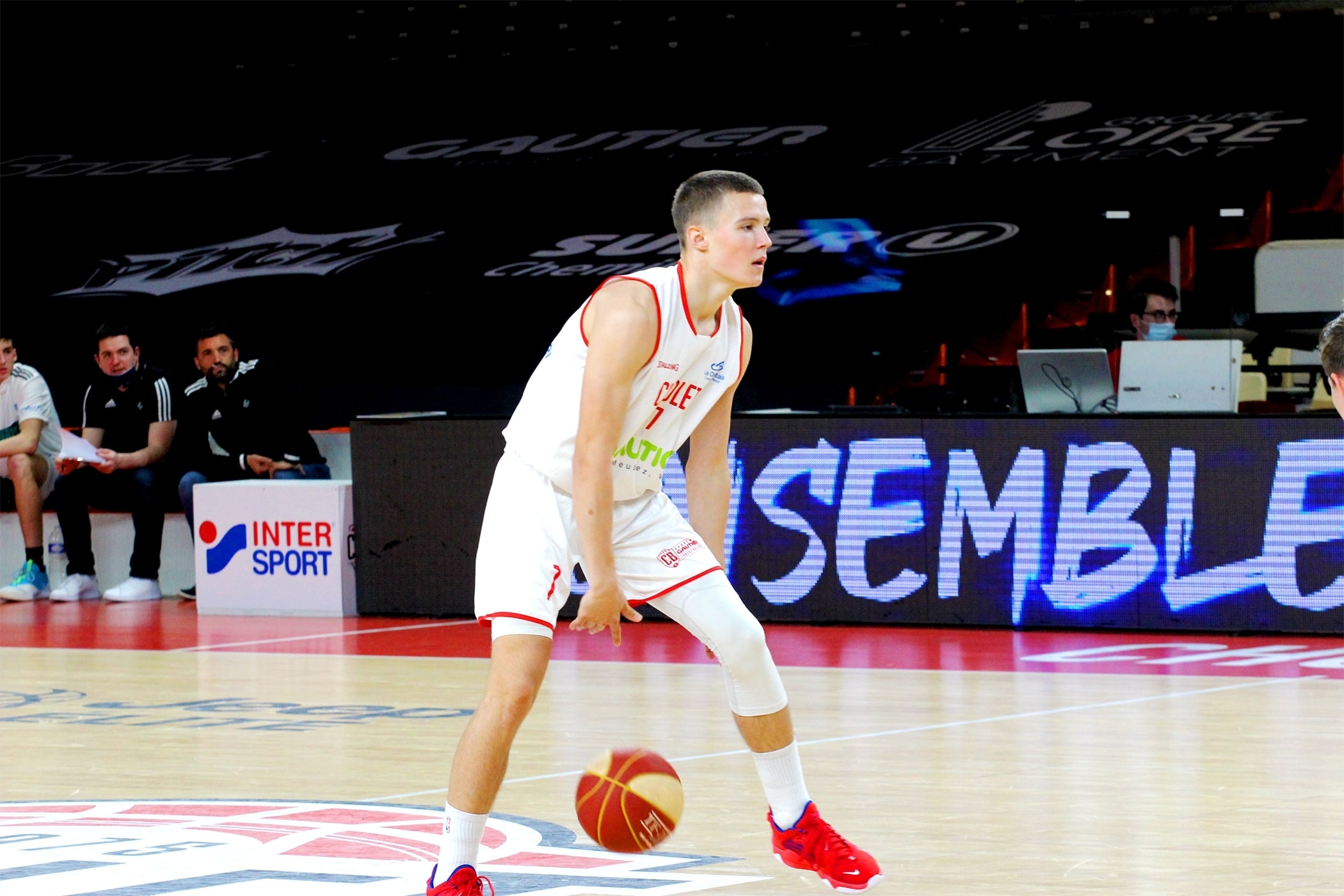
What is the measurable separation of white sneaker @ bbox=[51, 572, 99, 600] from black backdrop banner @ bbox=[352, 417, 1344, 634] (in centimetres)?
317

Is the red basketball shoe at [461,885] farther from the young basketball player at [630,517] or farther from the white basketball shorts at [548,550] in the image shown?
the white basketball shorts at [548,550]

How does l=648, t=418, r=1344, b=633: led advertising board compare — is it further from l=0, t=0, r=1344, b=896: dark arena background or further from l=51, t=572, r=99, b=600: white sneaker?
l=51, t=572, r=99, b=600: white sneaker

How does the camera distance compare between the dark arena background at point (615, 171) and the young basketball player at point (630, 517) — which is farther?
the dark arena background at point (615, 171)

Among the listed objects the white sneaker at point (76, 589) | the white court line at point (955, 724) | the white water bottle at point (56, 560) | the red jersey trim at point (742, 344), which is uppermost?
the red jersey trim at point (742, 344)

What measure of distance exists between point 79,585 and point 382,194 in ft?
19.4

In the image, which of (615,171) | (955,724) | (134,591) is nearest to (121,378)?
(134,591)

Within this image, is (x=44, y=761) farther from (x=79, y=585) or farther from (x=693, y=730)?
(x=79, y=585)

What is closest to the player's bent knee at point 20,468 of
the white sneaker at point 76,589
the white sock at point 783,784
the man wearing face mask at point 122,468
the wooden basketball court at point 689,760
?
the man wearing face mask at point 122,468

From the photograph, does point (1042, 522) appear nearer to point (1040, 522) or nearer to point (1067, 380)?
point (1040, 522)

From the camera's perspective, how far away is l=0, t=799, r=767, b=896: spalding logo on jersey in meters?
4.36

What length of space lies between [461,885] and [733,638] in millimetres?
827

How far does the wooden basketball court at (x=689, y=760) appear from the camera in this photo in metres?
4.56

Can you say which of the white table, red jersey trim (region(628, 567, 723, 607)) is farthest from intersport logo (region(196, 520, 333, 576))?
red jersey trim (region(628, 567, 723, 607))

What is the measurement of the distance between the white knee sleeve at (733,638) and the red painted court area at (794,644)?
4.35 m
